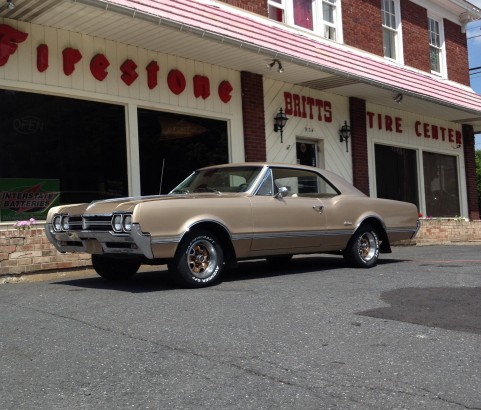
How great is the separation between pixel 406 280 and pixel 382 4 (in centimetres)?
1140

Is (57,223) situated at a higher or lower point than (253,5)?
lower

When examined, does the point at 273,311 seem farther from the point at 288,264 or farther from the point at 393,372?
the point at 288,264

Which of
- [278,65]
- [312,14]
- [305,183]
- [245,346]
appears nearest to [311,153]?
[278,65]

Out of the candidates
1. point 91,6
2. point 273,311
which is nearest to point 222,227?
point 273,311

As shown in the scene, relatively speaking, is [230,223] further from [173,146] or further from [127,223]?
[173,146]

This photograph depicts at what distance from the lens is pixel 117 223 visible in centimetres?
596

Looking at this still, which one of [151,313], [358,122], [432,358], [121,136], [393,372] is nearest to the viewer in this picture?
[393,372]

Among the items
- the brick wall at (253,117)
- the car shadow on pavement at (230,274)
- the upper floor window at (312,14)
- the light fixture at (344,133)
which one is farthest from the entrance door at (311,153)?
the car shadow on pavement at (230,274)

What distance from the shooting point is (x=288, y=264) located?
8.97 metres

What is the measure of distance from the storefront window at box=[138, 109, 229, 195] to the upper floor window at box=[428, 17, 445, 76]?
9.47 metres

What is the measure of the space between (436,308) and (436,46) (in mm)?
15011

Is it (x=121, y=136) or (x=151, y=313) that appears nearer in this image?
(x=151, y=313)

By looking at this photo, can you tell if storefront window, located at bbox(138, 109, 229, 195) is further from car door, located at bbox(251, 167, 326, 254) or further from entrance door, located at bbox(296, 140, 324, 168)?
car door, located at bbox(251, 167, 326, 254)

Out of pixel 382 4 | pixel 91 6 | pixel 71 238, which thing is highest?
pixel 382 4
